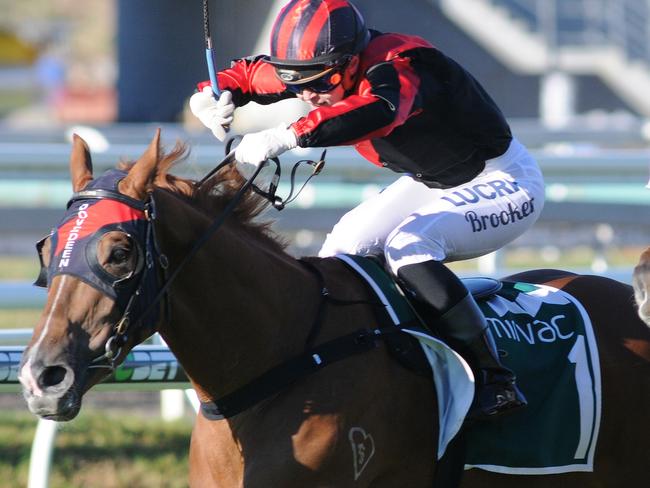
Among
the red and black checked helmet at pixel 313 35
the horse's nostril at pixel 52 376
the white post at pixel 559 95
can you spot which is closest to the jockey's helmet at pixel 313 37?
the red and black checked helmet at pixel 313 35

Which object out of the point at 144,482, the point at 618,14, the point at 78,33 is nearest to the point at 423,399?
the point at 144,482

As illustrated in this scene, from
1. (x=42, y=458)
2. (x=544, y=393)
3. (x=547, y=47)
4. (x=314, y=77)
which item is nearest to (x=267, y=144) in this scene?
(x=314, y=77)

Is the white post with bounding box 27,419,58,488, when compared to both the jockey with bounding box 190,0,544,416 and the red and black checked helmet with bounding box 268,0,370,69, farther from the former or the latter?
the red and black checked helmet with bounding box 268,0,370,69

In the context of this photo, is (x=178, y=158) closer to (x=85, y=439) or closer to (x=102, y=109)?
(x=85, y=439)

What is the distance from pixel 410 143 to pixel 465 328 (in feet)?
2.22

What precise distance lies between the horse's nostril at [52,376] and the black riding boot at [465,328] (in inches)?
48.2

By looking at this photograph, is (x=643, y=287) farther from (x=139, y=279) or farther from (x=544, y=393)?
(x=139, y=279)

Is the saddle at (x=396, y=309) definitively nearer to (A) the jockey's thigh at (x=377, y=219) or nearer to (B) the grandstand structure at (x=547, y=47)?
(A) the jockey's thigh at (x=377, y=219)

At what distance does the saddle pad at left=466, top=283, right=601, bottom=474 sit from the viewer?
3967 mm

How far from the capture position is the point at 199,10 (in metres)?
14.1

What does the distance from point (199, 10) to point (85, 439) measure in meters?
8.71

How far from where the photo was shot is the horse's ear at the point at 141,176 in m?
3.36

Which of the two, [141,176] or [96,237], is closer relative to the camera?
[96,237]

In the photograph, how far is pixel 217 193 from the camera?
3744mm
